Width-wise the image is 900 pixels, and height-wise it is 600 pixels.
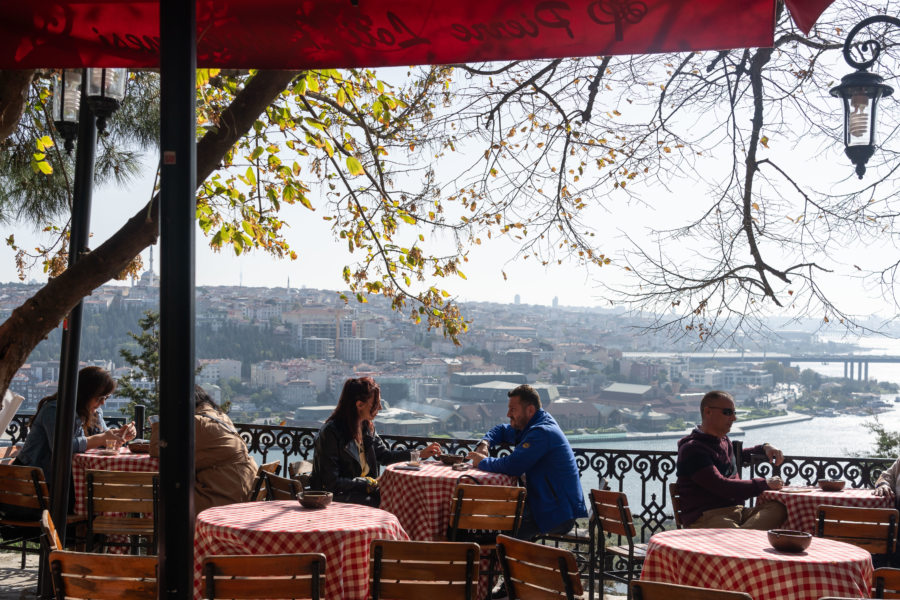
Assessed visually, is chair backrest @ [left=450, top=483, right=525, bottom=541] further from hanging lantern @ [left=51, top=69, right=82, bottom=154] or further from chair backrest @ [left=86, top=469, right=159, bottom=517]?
hanging lantern @ [left=51, top=69, right=82, bottom=154]

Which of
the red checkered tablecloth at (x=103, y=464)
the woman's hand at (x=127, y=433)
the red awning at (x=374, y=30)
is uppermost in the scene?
the red awning at (x=374, y=30)

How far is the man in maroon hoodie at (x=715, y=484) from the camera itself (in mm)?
5785

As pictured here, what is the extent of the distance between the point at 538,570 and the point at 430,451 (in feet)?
11.6

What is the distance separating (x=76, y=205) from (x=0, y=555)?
4201mm

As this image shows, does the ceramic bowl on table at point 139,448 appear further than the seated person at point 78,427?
Yes

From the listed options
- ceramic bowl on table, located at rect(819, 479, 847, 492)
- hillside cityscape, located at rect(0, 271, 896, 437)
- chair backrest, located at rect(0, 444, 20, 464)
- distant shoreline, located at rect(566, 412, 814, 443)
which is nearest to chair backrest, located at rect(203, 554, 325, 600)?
ceramic bowl on table, located at rect(819, 479, 847, 492)

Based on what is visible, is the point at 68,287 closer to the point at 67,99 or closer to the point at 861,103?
the point at 67,99

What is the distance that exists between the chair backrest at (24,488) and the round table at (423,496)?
236 cm

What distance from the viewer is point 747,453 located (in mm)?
7156

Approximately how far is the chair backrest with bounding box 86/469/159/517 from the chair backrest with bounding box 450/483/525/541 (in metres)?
2.06

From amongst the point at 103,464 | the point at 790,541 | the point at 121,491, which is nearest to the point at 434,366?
the point at 103,464

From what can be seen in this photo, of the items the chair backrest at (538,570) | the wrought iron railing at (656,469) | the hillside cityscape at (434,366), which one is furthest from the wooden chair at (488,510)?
the hillside cityscape at (434,366)

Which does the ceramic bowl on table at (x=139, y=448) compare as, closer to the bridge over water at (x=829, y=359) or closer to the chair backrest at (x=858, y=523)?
the chair backrest at (x=858, y=523)

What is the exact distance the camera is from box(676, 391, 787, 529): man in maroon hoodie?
5785 millimetres
